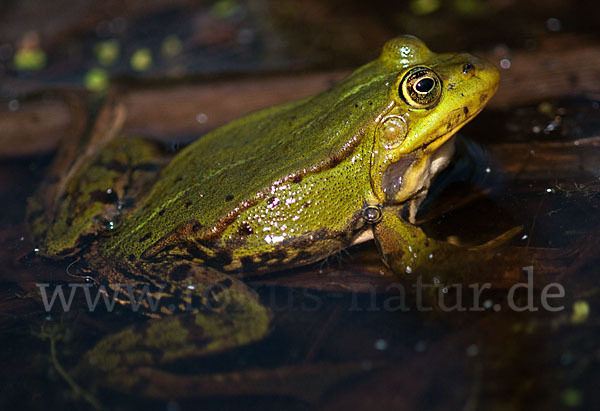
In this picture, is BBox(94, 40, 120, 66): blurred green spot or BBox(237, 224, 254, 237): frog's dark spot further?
BBox(94, 40, 120, 66): blurred green spot

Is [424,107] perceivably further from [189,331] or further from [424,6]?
[424,6]

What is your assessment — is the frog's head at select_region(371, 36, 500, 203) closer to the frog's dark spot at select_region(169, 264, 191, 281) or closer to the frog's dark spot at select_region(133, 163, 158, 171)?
the frog's dark spot at select_region(169, 264, 191, 281)

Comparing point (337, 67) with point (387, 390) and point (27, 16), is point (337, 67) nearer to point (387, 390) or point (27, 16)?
point (387, 390)

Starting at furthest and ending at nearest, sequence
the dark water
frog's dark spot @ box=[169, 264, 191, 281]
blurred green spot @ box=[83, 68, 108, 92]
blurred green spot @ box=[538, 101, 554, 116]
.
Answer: blurred green spot @ box=[83, 68, 108, 92], blurred green spot @ box=[538, 101, 554, 116], frog's dark spot @ box=[169, 264, 191, 281], the dark water

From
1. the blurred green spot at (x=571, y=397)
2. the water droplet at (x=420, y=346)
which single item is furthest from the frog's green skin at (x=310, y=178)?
the blurred green spot at (x=571, y=397)

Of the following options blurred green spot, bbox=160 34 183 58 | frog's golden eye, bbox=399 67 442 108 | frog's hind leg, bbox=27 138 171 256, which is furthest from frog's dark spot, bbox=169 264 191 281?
blurred green spot, bbox=160 34 183 58

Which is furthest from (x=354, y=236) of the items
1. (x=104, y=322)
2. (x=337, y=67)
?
(x=337, y=67)

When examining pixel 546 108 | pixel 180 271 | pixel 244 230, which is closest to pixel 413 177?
pixel 244 230
